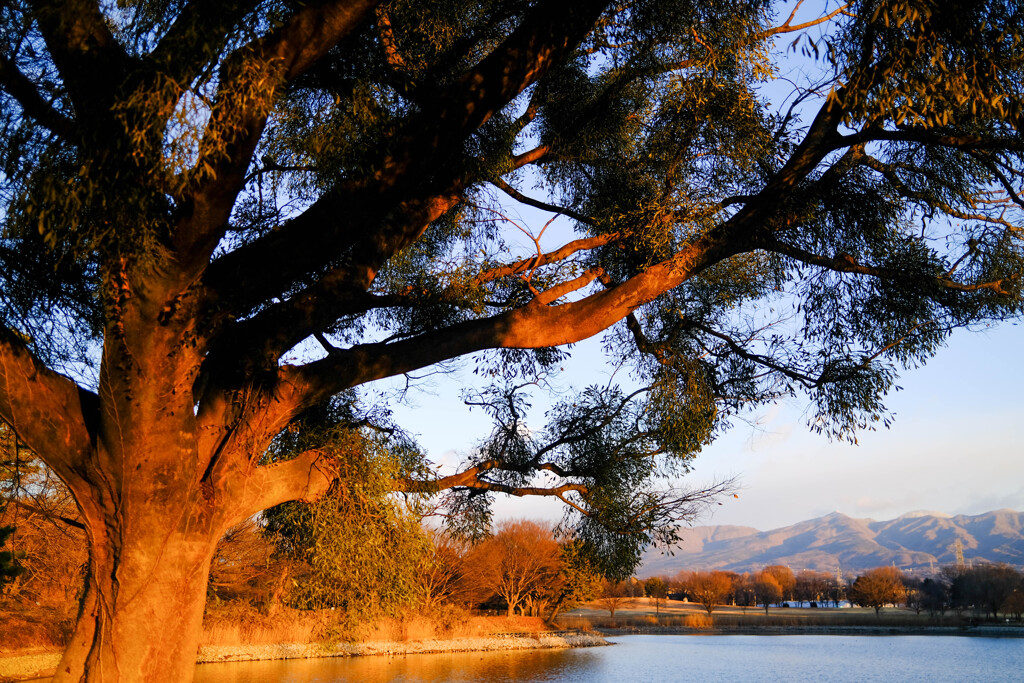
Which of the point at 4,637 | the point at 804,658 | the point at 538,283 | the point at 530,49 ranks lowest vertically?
the point at 804,658

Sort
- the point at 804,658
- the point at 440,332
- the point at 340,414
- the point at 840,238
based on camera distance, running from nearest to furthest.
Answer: the point at 440,332 < the point at 840,238 < the point at 340,414 < the point at 804,658

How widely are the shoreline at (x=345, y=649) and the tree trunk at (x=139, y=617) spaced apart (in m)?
14.3

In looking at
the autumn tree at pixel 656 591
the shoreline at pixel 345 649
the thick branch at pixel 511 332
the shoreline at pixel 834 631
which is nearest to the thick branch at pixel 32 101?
the thick branch at pixel 511 332

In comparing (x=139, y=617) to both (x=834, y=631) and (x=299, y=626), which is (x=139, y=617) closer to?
(x=299, y=626)

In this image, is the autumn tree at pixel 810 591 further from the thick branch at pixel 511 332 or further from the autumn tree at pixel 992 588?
the thick branch at pixel 511 332

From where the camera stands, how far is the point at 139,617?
4.09 metres

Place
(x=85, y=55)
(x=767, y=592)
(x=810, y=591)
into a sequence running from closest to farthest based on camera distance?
(x=85, y=55), (x=767, y=592), (x=810, y=591)

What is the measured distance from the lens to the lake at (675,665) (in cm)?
2194

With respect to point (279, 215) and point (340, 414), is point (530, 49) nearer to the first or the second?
point (279, 215)

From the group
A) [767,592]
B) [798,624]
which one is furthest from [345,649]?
[767,592]

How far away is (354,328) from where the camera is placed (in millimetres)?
8031

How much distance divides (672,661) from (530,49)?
28291 millimetres

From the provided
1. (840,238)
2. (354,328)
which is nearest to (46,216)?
(354,328)

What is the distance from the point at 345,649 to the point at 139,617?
25.7m
